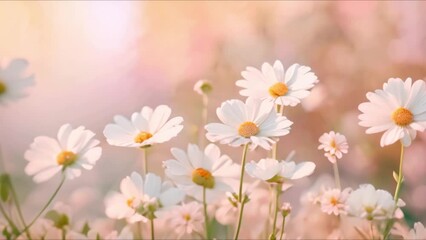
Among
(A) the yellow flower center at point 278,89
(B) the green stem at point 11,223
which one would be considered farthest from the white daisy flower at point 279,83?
(B) the green stem at point 11,223

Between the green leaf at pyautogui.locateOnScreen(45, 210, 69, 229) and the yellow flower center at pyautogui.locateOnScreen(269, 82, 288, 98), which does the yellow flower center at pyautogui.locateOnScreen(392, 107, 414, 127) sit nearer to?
the yellow flower center at pyautogui.locateOnScreen(269, 82, 288, 98)

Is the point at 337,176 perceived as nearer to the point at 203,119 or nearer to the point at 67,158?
the point at 203,119

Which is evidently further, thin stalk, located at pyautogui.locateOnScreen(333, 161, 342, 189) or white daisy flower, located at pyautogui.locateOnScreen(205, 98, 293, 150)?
thin stalk, located at pyautogui.locateOnScreen(333, 161, 342, 189)

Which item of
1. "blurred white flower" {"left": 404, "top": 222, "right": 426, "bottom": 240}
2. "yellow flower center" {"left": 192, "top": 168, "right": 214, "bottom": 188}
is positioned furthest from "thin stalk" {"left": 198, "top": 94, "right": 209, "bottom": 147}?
"blurred white flower" {"left": 404, "top": 222, "right": 426, "bottom": 240}

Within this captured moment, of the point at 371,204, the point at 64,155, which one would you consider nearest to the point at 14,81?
the point at 64,155

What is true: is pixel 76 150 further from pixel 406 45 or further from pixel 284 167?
pixel 406 45

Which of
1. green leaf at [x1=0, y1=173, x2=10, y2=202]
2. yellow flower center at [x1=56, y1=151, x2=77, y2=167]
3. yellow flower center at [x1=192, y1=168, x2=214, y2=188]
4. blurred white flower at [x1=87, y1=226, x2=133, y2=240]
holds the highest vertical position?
yellow flower center at [x1=56, y1=151, x2=77, y2=167]

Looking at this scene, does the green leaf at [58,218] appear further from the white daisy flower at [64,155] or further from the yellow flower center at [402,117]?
the yellow flower center at [402,117]
